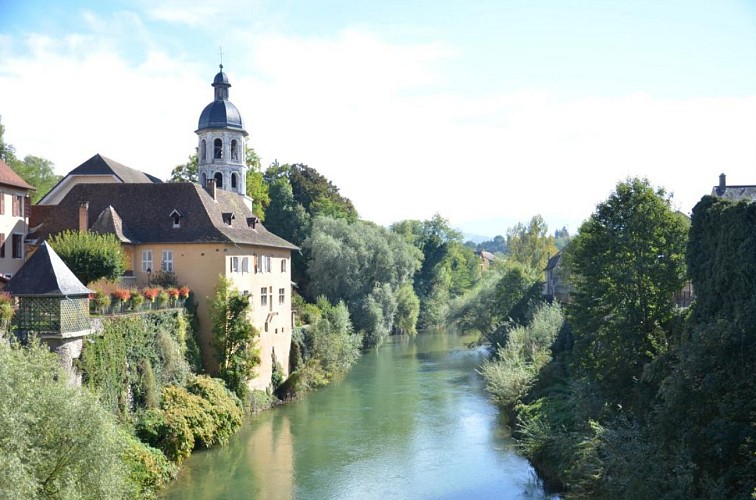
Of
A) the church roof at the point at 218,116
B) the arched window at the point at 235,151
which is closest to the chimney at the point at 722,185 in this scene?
the arched window at the point at 235,151

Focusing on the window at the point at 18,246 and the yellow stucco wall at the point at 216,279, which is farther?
the window at the point at 18,246

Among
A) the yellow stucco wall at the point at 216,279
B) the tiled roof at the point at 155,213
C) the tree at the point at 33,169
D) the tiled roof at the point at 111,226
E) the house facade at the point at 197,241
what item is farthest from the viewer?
the tree at the point at 33,169

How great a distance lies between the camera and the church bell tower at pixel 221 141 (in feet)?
155

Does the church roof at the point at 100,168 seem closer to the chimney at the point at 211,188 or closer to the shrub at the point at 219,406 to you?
the chimney at the point at 211,188

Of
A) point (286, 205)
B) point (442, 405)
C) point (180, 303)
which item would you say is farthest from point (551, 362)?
point (286, 205)

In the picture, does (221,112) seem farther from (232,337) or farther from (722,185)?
(722,185)

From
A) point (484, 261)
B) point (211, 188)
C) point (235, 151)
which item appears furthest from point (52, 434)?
point (484, 261)

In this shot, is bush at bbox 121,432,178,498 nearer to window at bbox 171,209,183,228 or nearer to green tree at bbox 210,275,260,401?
green tree at bbox 210,275,260,401

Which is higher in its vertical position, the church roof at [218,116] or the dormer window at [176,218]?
the church roof at [218,116]

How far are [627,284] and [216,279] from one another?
696 inches

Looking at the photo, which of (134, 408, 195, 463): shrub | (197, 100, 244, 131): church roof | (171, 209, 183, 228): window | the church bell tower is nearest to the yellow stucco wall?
(171, 209, 183, 228): window

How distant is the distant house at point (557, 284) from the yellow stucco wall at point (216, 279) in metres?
17.9

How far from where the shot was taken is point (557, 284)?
5506 centimetres

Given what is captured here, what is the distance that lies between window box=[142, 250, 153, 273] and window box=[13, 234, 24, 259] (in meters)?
5.82
